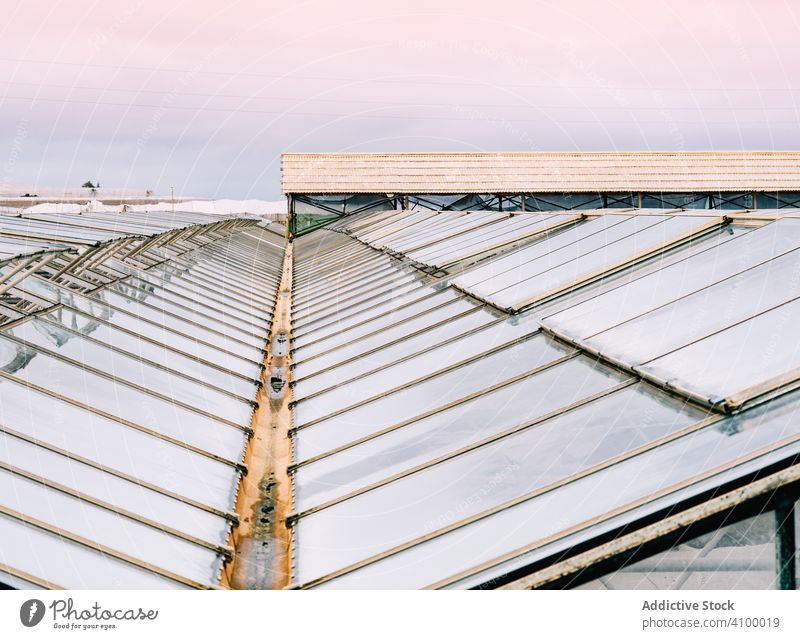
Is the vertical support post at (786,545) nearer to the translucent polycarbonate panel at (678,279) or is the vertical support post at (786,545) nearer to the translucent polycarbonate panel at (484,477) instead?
the translucent polycarbonate panel at (484,477)

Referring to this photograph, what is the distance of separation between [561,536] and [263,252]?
28989 mm

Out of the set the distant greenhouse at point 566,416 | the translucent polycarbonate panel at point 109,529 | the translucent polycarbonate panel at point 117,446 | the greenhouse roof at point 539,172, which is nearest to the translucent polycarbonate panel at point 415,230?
the distant greenhouse at point 566,416

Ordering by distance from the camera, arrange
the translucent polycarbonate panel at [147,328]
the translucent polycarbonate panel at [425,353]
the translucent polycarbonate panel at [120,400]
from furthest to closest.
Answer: the translucent polycarbonate panel at [147,328], the translucent polycarbonate panel at [425,353], the translucent polycarbonate panel at [120,400]

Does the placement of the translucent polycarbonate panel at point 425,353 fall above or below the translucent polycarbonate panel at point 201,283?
below

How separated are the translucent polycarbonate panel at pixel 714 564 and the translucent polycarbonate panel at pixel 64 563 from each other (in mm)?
2907

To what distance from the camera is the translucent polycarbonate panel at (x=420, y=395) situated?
9031 mm

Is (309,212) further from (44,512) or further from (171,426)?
(44,512)

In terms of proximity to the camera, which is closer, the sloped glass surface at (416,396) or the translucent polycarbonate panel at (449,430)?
→ the translucent polycarbonate panel at (449,430)

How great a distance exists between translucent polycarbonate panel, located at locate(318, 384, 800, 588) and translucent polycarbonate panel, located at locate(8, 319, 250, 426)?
16.1 feet

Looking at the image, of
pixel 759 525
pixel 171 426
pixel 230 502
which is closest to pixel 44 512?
pixel 230 502

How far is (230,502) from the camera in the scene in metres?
8.21

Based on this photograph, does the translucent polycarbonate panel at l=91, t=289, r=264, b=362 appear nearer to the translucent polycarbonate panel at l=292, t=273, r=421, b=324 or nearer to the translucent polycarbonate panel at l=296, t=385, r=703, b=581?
the translucent polycarbonate panel at l=292, t=273, r=421, b=324

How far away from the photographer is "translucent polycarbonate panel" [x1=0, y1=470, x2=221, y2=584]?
Result: 21.7ft
